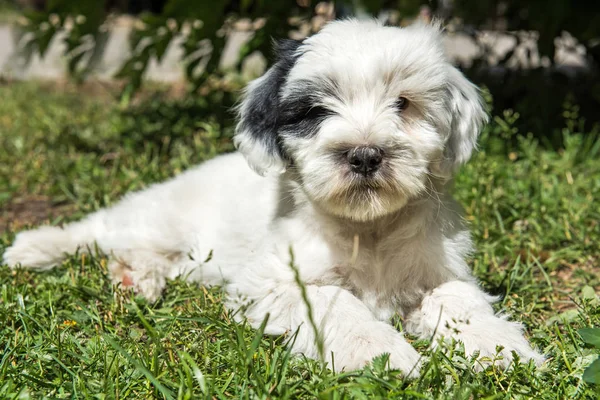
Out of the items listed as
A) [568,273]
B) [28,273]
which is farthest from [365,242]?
[28,273]

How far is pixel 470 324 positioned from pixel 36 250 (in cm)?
257

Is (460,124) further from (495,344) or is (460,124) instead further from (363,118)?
(495,344)

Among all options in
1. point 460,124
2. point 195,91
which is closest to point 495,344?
point 460,124

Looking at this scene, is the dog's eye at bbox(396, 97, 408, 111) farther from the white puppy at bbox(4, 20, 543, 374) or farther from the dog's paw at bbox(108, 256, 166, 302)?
the dog's paw at bbox(108, 256, 166, 302)

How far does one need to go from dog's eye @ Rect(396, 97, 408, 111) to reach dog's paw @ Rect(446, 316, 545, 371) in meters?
1.04

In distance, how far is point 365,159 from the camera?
2947 mm

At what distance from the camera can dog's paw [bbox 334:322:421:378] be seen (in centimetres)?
268

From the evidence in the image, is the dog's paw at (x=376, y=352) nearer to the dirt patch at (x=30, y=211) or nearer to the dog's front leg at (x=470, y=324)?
the dog's front leg at (x=470, y=324)

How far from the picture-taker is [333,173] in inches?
118

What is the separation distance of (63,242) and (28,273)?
357 mm

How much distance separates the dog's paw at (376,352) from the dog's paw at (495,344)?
0.25m

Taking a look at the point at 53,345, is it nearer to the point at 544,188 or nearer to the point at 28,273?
the point at 28,273

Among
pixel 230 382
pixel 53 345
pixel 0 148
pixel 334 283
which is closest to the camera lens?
pixel 230 382

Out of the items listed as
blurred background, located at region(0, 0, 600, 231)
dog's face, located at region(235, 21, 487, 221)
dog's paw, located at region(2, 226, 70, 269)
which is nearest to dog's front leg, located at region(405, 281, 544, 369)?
dog's face, located at region(235, 21, 487, 221)
